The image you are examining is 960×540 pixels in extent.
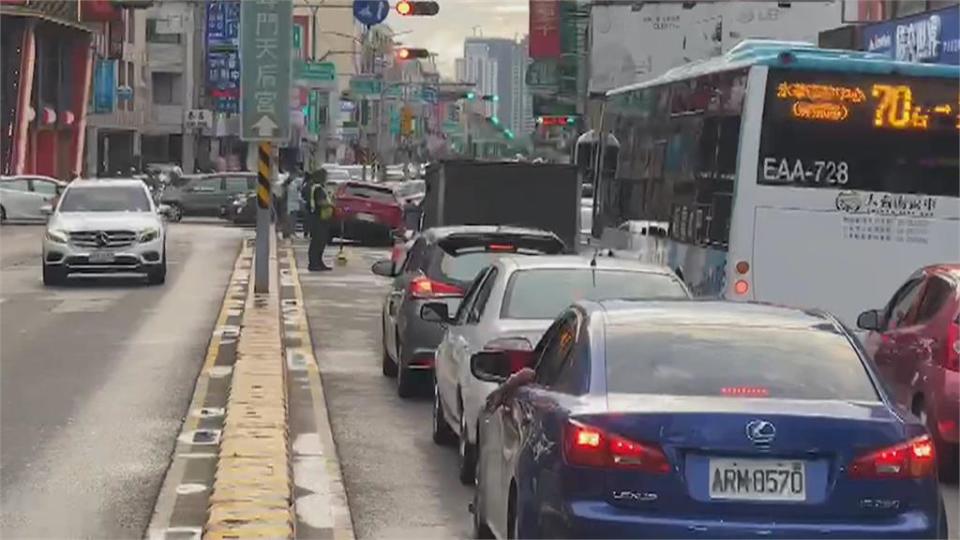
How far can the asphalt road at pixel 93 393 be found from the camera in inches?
393

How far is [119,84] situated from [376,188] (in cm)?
4284

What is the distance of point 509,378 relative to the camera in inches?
329

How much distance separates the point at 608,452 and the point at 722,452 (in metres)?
0.41

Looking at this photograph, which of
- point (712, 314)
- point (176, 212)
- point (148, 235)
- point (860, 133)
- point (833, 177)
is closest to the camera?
point (712, 314)

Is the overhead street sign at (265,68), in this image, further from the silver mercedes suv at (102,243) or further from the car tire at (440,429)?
the car tire at (440,429)

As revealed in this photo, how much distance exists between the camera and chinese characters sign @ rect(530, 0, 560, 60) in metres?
109

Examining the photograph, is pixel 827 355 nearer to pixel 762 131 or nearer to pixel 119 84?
pixel 762 131

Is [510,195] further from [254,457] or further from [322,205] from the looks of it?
[254,457]

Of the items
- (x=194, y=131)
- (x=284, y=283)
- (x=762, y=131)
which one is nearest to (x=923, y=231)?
(x=762, y=131)

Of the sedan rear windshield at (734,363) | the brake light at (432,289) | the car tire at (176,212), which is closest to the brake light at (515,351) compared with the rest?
the sedan rear windshield at (734,363)

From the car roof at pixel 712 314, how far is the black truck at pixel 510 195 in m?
18.1

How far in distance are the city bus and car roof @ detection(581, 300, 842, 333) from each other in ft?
30.3

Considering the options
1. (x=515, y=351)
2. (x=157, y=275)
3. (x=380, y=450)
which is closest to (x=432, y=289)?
(x=380, y=450)

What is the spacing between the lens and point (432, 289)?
579 inches
